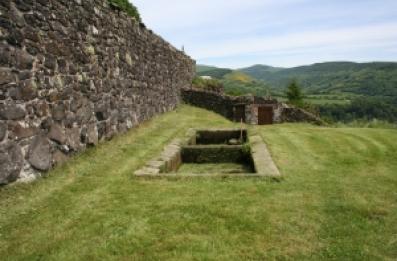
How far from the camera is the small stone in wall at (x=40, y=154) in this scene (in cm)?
703

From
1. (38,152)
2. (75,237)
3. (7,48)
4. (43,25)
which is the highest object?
(43,25)

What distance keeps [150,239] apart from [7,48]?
374cm

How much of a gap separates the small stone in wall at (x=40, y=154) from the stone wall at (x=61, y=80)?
0.02 metres

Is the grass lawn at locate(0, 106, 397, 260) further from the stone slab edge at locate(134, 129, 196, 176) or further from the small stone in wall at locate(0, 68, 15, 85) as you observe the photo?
the small stone in wall at locate(0, 68, 15, 85)

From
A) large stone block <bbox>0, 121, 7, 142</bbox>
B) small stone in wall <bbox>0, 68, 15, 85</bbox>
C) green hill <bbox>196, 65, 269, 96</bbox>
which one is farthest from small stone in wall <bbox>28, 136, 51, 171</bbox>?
green hill <bbox>196, 65, 269, 96</bbox>

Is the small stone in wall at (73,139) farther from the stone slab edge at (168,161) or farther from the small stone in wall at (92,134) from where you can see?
the stone slab edge at (168,161)

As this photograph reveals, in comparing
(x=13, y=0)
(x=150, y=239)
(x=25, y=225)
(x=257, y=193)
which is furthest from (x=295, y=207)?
(x=13, y=0)

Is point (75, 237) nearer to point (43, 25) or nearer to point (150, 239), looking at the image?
point (150, 239)

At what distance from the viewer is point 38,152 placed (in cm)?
722

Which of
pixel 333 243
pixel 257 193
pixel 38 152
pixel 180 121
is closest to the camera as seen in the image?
pixel 333 243

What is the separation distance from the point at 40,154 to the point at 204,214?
3.26 metres

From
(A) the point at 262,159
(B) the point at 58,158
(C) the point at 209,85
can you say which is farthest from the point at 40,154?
(C) the point at 209,85

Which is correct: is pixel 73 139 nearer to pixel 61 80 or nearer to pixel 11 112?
pixel 61 80

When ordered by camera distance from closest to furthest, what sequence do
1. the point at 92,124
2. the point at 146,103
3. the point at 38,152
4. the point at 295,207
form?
the point at 295,207
the point at 38,152
the point at 92,124
the point at 146,103
